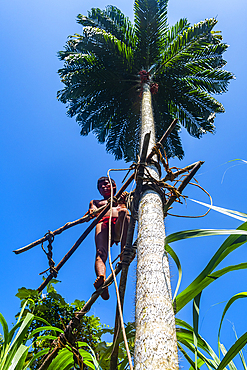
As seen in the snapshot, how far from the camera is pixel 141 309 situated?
1623 millimetres

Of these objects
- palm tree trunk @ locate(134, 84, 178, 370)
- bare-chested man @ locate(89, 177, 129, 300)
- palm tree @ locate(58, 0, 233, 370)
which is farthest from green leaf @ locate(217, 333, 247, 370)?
palm tree @ locate(58, 0, 233, 370)

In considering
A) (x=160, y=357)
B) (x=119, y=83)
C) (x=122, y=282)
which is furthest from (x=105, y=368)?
(x=119, y=83)

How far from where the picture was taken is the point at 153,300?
1.61 m

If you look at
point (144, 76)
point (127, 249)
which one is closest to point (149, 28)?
point (144, 76)

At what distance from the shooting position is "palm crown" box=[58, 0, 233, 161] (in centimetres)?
638

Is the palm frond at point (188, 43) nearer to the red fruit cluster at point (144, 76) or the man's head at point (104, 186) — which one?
the red fruit cluster at point (144, 76)

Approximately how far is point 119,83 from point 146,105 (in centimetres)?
213

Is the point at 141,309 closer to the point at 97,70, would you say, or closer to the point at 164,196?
the point at 164,196

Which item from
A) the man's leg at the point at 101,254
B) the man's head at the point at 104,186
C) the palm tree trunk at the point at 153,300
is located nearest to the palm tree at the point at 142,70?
the man's head at the point at 104,186

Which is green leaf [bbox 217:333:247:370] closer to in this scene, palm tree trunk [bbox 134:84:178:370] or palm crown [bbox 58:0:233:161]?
palm tree trunk [bbox 134:84:178:370]

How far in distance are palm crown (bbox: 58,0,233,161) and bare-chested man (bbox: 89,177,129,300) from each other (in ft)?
10.6


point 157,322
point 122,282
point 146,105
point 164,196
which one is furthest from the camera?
point 146,105

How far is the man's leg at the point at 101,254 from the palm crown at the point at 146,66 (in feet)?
12.9

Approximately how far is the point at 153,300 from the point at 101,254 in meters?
1.62
